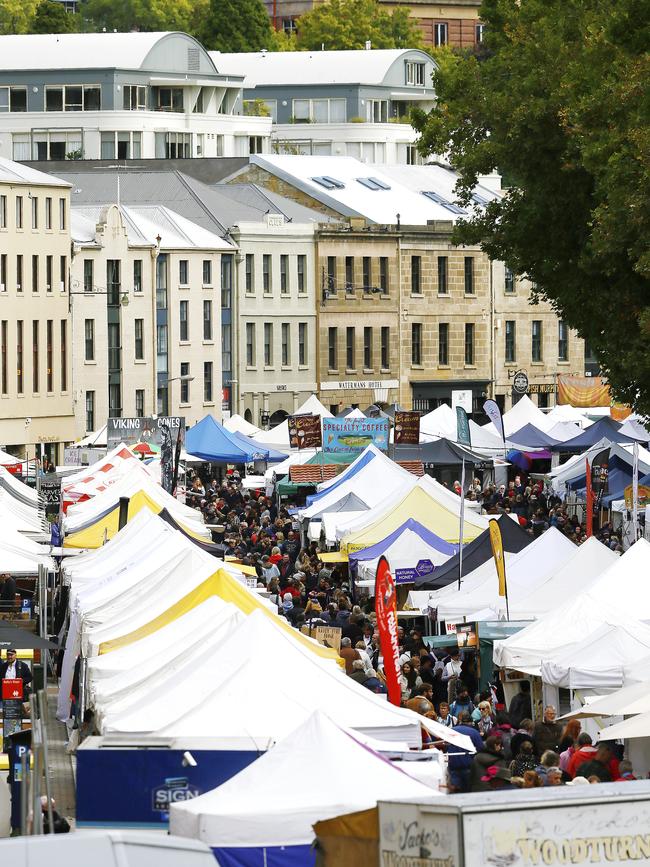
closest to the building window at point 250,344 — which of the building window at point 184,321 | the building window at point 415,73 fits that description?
the building window at point 184,321

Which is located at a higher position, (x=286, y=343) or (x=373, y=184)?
(x=373, y=184)

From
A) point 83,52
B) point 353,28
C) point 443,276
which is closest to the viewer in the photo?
point 443,276

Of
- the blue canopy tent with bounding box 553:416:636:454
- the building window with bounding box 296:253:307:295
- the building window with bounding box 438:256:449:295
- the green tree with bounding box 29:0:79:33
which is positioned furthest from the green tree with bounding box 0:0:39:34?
the blue canopy tent with bounding box 553:416:636:454

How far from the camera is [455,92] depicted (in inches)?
1432

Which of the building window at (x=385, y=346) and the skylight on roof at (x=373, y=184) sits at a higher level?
the skylight on roof at (x=373, y=184)

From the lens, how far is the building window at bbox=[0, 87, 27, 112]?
4021 inches

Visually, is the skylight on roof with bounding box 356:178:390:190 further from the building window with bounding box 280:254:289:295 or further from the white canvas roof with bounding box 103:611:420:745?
the white canvas roof with bounding box 103:611:420:745

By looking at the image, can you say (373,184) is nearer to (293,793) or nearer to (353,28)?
(353,28)

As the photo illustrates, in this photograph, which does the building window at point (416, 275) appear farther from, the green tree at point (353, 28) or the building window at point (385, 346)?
the green tree at point (353, 28)

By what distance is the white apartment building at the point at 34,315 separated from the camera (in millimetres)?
76188

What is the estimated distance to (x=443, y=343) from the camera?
90.3 m

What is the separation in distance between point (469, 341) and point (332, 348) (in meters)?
6.55

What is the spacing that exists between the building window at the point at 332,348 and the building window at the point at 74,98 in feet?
65.6

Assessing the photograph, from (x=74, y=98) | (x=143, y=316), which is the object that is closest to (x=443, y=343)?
(x=143, y=316)
